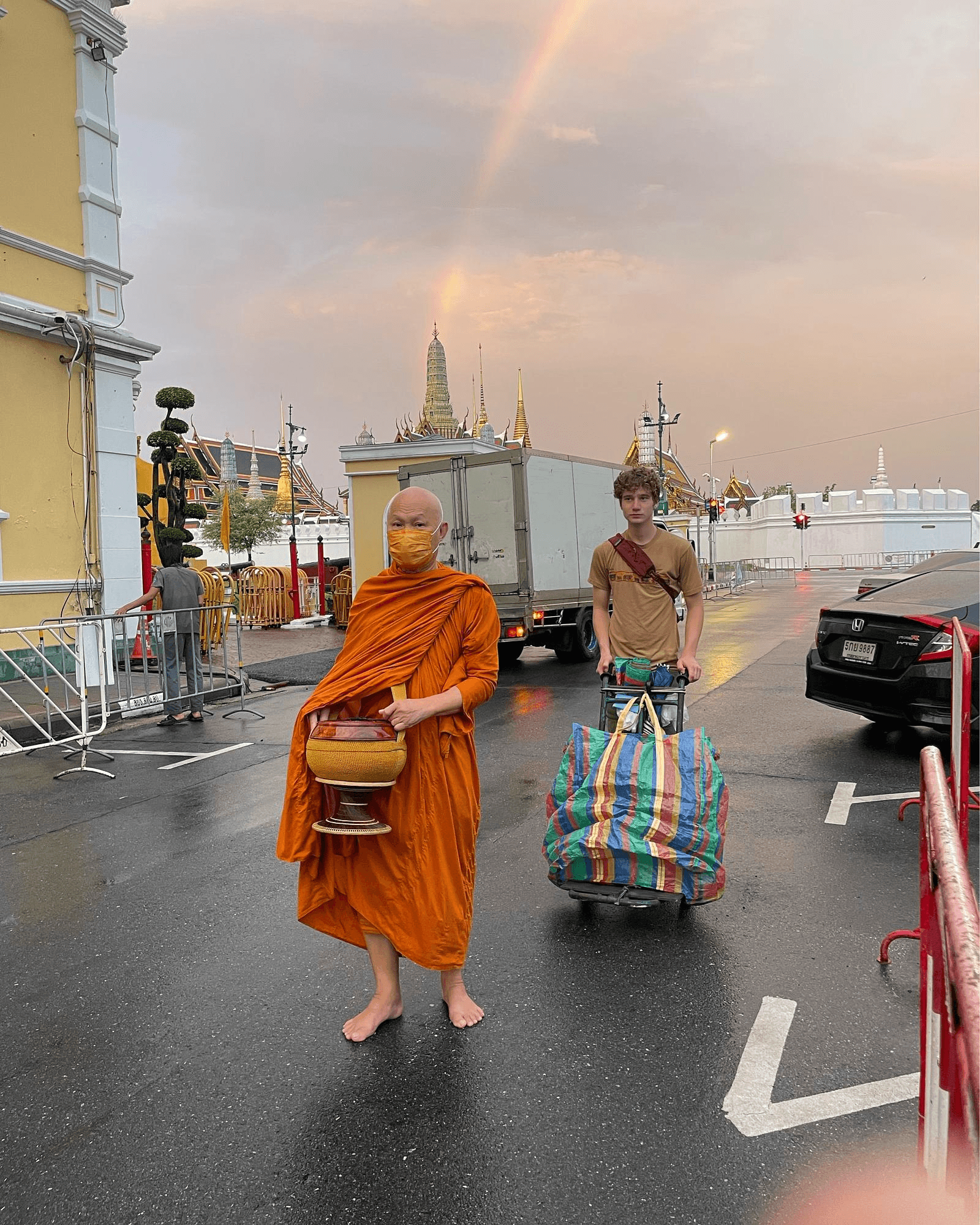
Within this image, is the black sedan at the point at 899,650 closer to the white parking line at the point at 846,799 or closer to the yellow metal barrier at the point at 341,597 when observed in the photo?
the white parking line at the point at 846,799

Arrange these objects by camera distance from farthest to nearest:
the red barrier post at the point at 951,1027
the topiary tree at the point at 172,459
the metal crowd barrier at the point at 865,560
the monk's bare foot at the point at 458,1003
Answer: the metal crowd barrier at the point at 865,560 → the topiary tree at the point at 172,459 → the monk's bare foot at the point at 458,1003 → the red barrier post at the point at 951,1027

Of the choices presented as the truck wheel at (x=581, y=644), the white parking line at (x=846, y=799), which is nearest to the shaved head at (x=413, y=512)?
the white parking line at (x=846, y=799)

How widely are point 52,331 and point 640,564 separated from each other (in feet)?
32.6

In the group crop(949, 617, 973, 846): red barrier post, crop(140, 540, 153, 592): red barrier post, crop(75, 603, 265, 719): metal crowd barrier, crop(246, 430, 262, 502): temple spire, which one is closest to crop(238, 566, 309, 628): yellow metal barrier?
crop(140, 540, 153, 592): red barrier post

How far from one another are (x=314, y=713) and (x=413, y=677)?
0.35 meters

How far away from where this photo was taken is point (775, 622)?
20.2 meters

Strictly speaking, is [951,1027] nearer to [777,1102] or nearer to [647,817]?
[777,1102]

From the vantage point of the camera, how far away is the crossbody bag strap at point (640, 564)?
179 inches

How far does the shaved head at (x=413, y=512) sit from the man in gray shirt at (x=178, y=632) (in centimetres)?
664

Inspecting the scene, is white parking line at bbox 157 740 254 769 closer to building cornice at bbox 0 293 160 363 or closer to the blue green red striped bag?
the blue green red striped bag

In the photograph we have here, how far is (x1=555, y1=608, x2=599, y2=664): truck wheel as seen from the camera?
13.7m

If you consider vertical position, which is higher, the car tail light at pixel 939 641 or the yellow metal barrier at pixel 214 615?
the yellow metal barrier at pixel 214 615

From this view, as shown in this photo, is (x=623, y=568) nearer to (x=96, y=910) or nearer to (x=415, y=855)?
(x=415, y=855)

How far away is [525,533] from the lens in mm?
12430
